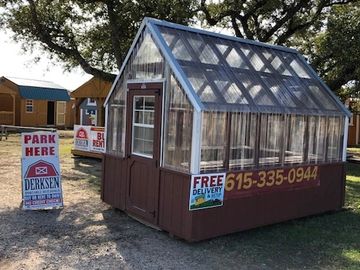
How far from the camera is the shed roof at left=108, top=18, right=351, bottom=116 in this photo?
727 cm

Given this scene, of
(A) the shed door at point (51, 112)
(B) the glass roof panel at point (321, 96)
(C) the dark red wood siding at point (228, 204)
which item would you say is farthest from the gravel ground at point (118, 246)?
(A) the shed door at point (51, 112)

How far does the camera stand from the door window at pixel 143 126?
7.93m

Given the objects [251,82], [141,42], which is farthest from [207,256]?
[141,42]

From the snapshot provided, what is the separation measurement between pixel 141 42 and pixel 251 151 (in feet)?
9.54

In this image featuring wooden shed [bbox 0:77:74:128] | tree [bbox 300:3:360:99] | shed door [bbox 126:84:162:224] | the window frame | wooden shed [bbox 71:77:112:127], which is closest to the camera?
shed door [bbox 126:84:162:224]

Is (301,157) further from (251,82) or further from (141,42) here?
(141,42)

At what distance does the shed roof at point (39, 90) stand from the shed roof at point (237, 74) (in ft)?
96.5

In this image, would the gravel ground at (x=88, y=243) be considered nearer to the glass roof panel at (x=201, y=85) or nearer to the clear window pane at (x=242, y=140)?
the clear window pane at (x=242, y=140)

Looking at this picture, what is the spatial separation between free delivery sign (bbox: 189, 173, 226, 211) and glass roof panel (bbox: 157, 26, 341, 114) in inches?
45.0

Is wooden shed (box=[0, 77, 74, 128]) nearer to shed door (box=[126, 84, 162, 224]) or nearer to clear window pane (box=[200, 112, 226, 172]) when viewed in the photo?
shed door (box=[126, 84, 162, 224])

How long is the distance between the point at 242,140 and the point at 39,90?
105 feet

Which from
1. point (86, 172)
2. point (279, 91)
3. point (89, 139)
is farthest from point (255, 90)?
point (89, 139)

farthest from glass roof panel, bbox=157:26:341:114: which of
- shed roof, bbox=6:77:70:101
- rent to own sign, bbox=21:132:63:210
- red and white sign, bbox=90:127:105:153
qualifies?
shed roof, bbox=6:77:70:101

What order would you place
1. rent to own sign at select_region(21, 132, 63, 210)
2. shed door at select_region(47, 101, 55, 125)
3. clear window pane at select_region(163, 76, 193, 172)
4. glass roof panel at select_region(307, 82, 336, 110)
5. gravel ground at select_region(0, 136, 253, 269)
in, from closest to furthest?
gravel ground at select_region(0, 136, 253, 269), clear window pane at select_region(163, 76, 193, 172), rent to own sign at select_region(21, 132, 63, 210), glass roof panel at select_region(307, 82, 336, 110), shed door at select_region(47, 101, 55, 125)
